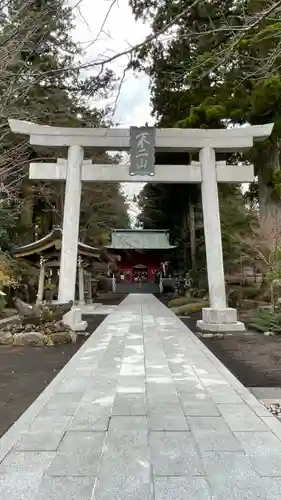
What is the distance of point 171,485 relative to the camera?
2338 millimetres

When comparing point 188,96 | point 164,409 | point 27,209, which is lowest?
point 164,409

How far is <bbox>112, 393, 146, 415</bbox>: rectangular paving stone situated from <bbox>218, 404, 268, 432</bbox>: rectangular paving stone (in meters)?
0.75

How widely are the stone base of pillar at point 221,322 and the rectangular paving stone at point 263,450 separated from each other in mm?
6221

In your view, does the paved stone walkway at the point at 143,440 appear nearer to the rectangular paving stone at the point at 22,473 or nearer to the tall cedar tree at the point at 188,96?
the rectangular paving stone at the point at 22,473

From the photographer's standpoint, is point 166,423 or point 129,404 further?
point 129,404

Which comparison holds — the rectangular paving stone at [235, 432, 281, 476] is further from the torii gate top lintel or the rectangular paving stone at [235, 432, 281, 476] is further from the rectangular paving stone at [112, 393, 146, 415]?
the torii gate top lintel

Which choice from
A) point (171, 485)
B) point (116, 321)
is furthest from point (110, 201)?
point (171, 485)

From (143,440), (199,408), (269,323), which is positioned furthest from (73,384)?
(269,323)

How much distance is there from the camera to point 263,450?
9.31 ft

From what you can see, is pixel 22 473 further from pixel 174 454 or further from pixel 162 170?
pixel 162 170

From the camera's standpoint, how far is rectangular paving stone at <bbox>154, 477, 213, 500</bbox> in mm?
2217

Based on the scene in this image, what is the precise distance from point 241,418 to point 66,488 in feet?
5.88

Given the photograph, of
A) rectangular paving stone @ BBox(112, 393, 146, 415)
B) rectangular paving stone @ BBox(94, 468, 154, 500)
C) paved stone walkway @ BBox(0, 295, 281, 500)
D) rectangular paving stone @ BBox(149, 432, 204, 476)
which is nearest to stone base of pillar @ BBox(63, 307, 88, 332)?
paved stone walkway @ BBox(0, 295, 281, 500)

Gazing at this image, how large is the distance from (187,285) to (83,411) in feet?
51.0
